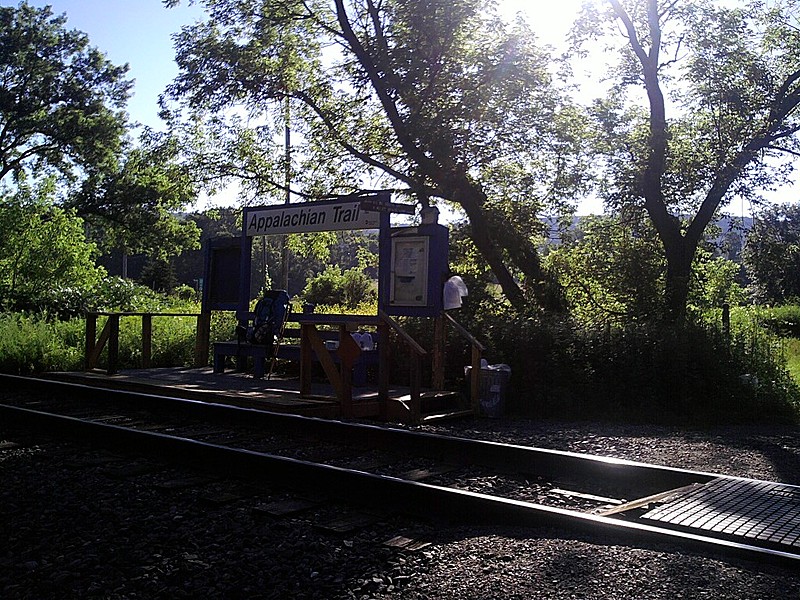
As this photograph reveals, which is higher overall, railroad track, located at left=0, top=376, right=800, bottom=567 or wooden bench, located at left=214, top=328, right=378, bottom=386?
wooden bench, located at left=214, top=328, right=378, bottom=386

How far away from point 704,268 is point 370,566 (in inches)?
667

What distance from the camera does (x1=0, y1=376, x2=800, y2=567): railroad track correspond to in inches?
192

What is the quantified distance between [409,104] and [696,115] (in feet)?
21.1

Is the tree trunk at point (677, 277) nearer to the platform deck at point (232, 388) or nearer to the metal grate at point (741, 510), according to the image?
the platform deck at point (232, 388)

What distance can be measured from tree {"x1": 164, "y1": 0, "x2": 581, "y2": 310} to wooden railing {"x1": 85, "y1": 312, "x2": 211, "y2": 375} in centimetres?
563

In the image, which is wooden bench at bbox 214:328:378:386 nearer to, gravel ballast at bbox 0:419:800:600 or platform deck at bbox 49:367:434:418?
platform deck at bbox 49:367:434:418

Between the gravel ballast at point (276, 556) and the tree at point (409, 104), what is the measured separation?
11961 mm

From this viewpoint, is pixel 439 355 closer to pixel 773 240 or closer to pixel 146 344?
pixel 146 344

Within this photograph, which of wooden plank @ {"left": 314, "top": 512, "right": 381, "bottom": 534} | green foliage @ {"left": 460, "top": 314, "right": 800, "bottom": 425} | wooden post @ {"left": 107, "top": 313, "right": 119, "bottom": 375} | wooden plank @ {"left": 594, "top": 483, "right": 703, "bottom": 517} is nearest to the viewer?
wooden plank @ {"left": 314, "top": 512, "right": 381, "bottom": 534}

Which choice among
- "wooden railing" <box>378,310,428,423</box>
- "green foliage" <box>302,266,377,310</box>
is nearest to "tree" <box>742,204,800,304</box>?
"wooden railing" <box>378,310,428,423</box>

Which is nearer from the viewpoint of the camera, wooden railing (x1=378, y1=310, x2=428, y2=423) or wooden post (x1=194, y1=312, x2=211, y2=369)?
wooden railing (x1=378, y1=310, x2=428, y2=423)

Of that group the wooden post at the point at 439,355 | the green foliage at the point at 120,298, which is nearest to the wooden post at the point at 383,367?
the wooden post at the point at 439,355

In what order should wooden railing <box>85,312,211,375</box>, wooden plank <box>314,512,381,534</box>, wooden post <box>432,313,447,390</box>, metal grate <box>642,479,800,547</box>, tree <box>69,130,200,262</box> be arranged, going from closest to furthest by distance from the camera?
metal grate <box>642,479,800,547</box> < wooden plank <box>314,512,381,534</box> < wooden post <box>432,313,447,390</box> < wooden railing <box>85,312,211,375</box> < tree <box>69,130,200,262</box>

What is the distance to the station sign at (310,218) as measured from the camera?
1245 cm
